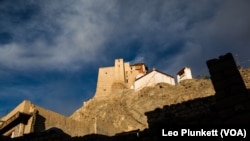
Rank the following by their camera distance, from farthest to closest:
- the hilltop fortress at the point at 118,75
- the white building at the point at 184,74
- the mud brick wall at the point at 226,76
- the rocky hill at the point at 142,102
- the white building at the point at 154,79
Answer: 1. the hilltop fortress at the point at 118,75
2. the white building at the point at 154,79
3. the white building at the point at 184,74
4. the rocky hill at the point at 142,102
5. the mud brick wall at the point at 226,76

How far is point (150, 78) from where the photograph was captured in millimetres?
52062

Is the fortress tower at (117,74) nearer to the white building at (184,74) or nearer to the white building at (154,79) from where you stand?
the white building at (154,79)

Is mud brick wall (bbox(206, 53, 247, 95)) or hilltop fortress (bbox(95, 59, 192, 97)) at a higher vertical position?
hilltop fortress (bbox(95, 59, 192, 97))

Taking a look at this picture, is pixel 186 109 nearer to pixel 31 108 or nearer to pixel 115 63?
pixel 31 108

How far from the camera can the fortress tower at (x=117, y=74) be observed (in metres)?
67.0

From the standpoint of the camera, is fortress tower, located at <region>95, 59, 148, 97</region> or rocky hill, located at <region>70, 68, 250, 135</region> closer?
rocky hill, located at <region>70, 68, 250, 135</region>

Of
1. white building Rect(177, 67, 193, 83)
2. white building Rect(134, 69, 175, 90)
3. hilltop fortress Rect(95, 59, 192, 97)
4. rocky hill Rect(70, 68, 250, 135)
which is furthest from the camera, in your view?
hilltop fortress Rect(95, 59, 192, 97)

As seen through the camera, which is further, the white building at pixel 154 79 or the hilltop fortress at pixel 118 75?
the hilltop fortress at pixel 118 75

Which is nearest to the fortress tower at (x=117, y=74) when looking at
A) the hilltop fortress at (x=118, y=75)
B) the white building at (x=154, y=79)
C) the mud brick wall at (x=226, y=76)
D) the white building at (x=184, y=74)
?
the hilltop fortress at (x=118, y=75)

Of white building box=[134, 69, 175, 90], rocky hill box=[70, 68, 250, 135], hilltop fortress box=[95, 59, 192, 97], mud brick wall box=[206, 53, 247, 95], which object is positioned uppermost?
hilltop fortress box=[95, 59, 192, 97]

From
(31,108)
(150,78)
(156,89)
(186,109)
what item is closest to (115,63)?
(150,78)

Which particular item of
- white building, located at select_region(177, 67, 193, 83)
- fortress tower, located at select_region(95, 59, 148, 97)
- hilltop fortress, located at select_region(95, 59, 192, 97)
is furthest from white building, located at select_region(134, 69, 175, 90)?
fortress tower, located at select_region(95, 59, 148, 97)

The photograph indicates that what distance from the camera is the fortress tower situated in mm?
67000

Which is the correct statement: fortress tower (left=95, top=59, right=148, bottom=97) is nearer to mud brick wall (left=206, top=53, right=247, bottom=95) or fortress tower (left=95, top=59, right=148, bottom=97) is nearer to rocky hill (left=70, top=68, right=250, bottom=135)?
rocky hill (left=70, top=68, right=250, bottom=135)
